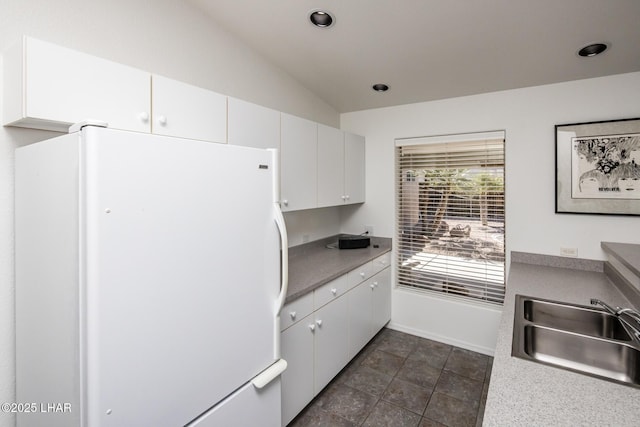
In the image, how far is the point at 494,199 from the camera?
9.11 ft

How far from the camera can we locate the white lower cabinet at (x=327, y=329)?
1.87 metres

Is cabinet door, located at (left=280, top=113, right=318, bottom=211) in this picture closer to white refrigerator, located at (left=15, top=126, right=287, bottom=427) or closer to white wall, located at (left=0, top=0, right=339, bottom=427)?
white wall, located at (left=0, top=0, right=339, bottom=427)

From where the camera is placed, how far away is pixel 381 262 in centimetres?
303

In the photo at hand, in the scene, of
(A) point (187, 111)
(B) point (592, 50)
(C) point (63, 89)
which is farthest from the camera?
(B) point (592, 50)

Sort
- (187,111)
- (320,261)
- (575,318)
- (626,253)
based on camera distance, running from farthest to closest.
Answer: (320,261)
(626,253)
(575,318)
(187,111)

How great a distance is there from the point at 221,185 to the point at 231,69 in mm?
1356

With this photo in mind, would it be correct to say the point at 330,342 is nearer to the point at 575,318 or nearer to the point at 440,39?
the point at 575,318

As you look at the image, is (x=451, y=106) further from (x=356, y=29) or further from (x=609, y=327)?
(x=609, y=327)

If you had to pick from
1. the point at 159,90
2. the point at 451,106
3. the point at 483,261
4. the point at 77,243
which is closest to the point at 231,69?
the point at 159,90

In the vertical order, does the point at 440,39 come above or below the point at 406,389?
above

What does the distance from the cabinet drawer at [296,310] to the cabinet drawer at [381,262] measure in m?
1.03

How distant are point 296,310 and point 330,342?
1.81 feet

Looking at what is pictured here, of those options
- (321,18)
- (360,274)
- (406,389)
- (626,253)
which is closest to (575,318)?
(626,253)

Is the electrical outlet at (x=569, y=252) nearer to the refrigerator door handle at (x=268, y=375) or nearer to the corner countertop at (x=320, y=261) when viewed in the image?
the corner countertop at (x=320, y=261)
